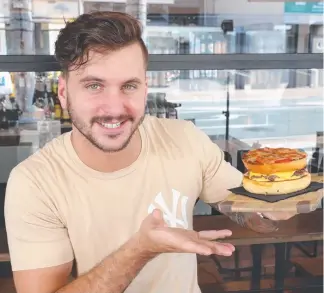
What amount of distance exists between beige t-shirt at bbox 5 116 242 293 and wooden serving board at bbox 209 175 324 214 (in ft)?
0.36

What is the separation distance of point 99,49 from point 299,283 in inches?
68.6

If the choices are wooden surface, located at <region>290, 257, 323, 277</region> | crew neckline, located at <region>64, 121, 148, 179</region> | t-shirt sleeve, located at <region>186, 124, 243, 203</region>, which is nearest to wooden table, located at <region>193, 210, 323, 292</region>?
wooden surface, located at <region>290, 257, 323, 277</region>

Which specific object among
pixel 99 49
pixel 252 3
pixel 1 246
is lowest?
pixel 1 246

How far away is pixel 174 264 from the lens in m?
1.21

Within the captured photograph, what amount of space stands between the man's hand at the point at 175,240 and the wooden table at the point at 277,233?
1.15m

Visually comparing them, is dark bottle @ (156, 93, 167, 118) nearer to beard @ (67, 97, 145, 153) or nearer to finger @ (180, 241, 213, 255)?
beard @ (67, 97, 145, 153)

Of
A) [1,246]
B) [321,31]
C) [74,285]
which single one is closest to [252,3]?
[321,31]

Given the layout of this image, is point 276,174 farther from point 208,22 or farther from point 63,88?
point 208,22

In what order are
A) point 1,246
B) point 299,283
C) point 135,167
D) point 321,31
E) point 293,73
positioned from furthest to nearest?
point 293,73
point 321,31
point 299,283
point 1,246
point 135,167

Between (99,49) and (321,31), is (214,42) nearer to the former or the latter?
(321,31)

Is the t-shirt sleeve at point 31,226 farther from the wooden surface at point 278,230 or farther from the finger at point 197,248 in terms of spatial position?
the wooden surface at point 278,230

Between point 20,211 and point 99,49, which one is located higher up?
point 99,49

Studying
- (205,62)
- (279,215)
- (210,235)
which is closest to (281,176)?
(279,215)

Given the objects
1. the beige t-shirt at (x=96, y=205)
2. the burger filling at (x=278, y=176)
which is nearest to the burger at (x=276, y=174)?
the burger filling at (x=278, y=176)
